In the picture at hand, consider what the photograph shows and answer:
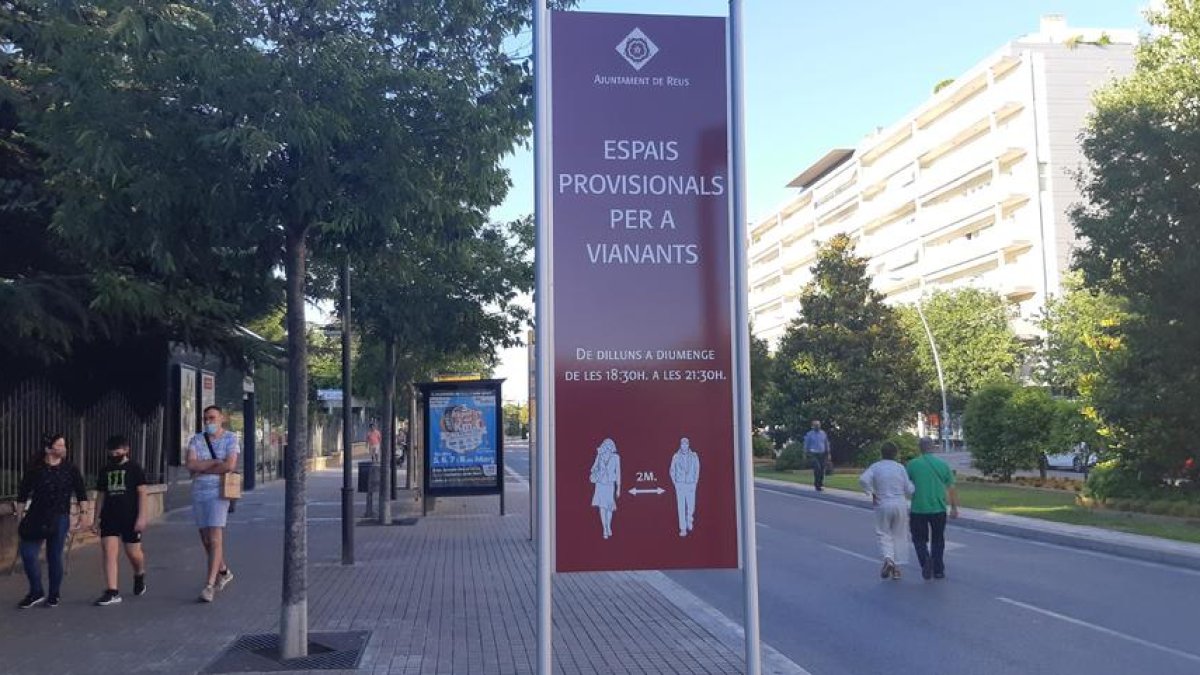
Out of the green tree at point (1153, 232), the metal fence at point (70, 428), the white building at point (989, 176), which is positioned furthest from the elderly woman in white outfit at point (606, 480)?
the white building at point (989, 176)

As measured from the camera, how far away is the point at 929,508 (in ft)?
43.4

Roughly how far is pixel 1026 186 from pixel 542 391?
68.3 m

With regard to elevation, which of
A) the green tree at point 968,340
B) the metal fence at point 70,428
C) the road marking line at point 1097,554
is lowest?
the road marking line at point 1097,554

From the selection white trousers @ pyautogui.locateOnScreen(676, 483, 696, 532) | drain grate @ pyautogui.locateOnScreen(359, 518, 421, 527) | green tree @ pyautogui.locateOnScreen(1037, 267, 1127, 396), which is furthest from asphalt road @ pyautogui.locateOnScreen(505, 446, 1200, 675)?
green tree @ pyautogui.locateOnScreen(1037, 267, 1127, 396)

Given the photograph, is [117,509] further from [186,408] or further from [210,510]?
[186,408]

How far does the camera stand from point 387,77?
8.80 meters

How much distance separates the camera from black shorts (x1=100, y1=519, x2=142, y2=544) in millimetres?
11281

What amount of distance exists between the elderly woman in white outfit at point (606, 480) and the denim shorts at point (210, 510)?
6.51m

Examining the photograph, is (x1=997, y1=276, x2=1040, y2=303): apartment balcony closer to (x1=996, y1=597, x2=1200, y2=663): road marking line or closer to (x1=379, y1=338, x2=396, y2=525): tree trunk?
(x1=379, y1=338, x2=396, y2=525): tree trunk

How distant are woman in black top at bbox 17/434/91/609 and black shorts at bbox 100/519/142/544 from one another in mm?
407

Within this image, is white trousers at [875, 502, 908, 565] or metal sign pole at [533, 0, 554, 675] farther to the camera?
white trousers at [875, 502, 908, 565]

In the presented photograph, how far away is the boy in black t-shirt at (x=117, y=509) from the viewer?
11266 millimetres

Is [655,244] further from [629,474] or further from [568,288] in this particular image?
[629,474]

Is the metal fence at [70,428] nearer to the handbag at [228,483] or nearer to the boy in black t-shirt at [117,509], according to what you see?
the boy in black t-shirt at [117,509]
